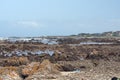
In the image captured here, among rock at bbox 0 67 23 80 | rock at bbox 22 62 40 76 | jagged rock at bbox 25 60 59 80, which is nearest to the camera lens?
rock at bbox 0 67 23 80

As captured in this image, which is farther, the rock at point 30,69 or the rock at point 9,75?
the rock at point 30,69

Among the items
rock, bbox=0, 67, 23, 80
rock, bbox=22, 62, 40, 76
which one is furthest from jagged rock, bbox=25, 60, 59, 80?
rock, bbox=0, 67, 23, 80

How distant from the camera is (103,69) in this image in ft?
80.2

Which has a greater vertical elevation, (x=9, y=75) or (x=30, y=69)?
(x=30, y=69)

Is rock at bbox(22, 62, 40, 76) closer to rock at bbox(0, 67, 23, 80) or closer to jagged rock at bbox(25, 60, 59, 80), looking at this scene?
jagged rock at bbox(25, 60, 59, 80)

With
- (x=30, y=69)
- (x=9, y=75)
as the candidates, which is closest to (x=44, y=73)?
(x=30, y=69)

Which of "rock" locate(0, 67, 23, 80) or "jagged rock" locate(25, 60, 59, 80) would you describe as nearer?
"rock" locate(0, 67, 23, 80)

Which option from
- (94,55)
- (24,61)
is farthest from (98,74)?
(94,55)

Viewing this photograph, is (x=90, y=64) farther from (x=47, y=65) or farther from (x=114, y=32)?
(x=114, y=32)

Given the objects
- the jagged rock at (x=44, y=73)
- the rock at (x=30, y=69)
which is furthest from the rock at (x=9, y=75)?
the jagged rock at (x=44, y=73)

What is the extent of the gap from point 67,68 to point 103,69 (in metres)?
2.87

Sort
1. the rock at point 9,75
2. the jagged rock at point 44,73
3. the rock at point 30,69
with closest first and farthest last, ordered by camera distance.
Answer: the rock at point 9,75, the jagged rock at point 44,73, the rock at point 30,69

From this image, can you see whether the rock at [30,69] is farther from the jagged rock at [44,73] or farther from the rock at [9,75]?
the rock at [9,75]

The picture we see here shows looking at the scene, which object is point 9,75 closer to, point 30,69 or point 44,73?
point 30,69
